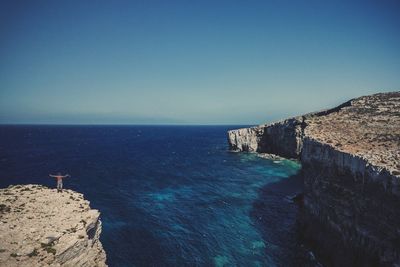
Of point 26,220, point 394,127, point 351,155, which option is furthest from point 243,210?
point 26,220

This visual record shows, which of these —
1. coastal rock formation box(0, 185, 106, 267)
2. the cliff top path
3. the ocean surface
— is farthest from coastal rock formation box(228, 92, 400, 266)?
coastal rock formation box(0, 185, 106, 267)

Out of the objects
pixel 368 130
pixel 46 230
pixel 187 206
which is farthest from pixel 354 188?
pixel 46 230

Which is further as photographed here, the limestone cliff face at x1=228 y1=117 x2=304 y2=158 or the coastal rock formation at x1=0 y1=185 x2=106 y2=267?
the limestone cliff face at x1=228 y1=117 x2=304 y2=158

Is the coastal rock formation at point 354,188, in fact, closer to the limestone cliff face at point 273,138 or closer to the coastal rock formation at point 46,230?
the coastal rock formation at point 46,230

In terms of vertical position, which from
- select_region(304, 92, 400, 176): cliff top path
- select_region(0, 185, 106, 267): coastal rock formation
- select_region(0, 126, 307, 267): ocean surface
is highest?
select_region(304, 92, 400, 176): cliff top path

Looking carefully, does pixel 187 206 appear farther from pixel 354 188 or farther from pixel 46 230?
pixel 46 230

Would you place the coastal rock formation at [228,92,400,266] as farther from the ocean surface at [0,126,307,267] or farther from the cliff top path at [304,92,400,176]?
the ocean surface at [0,126,307,267]

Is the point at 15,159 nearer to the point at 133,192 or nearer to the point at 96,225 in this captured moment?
the point at 133,192
